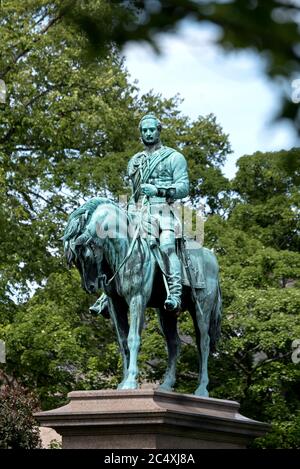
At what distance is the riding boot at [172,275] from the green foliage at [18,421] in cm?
820

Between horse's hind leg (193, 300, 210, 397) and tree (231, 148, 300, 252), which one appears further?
tree (231, 148, 300, 252)

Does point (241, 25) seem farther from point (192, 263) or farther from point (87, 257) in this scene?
point (192, 263)

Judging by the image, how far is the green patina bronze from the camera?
13.1m

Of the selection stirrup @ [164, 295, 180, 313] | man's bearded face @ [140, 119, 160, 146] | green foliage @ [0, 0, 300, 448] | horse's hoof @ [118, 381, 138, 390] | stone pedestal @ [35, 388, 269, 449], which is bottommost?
stone pedestal @ [35, 388, 269, 449]

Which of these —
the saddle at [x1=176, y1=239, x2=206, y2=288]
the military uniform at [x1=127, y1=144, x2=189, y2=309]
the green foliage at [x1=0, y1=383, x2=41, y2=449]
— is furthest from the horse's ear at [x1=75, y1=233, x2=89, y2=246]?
the green foliage at [x1=0, y1=383, x2=41, y2=449]

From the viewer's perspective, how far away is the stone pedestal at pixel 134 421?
12758 millimetres

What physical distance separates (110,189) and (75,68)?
10.7 ft

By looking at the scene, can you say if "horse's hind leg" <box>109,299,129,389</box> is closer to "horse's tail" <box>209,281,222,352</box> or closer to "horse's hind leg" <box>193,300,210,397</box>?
"horse's hind leg" <box>193,300,210,397</box>

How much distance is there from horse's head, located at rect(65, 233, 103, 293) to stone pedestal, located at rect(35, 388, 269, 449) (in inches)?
47.4

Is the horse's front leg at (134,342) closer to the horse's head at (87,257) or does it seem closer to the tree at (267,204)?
the horse's head at (87,257)

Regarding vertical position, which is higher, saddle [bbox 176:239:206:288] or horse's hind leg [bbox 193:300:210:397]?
saddle [bbox 176:239:206:288]

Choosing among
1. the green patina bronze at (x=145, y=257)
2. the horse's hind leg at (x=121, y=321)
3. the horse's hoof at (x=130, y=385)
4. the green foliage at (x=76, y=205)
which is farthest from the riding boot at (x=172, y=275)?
the green foliage at (x=76, y=205)

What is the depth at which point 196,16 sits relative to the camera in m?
2.92
